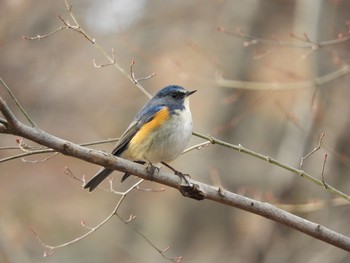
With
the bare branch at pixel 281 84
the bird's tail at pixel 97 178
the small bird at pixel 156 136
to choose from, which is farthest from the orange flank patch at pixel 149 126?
the bare branch at pixel 281 84

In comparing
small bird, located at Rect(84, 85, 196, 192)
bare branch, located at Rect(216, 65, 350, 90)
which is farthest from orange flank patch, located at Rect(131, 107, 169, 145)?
bare branch, located at Rect(216, 65, 350, 90)

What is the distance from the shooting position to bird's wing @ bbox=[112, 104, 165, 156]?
5.28m

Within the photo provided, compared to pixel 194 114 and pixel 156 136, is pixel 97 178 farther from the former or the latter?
pixel 194 114

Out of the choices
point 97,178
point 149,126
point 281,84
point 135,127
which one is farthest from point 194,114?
point 97,178

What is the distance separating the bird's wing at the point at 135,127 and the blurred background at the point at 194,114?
1.35 metres

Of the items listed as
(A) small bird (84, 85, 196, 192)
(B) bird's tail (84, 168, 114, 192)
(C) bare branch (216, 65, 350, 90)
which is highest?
(C) bare branch (216, 65, 350, 90)

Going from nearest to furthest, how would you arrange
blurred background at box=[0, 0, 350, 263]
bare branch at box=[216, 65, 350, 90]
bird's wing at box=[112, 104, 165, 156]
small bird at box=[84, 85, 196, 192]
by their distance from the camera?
1. small bird at box=[84, 85, 196, 192]
2. bird's wing at box=[112, 104, 165, 156]
3. bare branch at box=[216, 65, 350, 90]
4. blurred background at box=[0, 0, 350, 263]

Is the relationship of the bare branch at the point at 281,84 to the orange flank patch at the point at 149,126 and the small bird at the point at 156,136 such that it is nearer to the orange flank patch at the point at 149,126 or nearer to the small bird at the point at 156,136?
the small bird at the point at 156,136

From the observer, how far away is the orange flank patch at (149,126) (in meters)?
5.16

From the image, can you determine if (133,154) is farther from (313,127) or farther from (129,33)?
(129,33)

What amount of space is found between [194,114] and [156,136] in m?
8.15

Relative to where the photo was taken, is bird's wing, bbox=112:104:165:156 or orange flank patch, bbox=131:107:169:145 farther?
bird's wing, bbox=112:104:165:156

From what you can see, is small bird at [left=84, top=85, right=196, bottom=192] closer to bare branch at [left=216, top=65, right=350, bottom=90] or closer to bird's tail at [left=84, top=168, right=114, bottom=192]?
bird's tail at [left=84, top=168, right=114, bottom=192]

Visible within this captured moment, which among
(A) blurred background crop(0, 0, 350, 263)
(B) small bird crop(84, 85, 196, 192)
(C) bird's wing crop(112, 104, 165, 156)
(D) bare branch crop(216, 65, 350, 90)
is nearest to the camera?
(B) small bird crop(84, 85, 196, 192)
